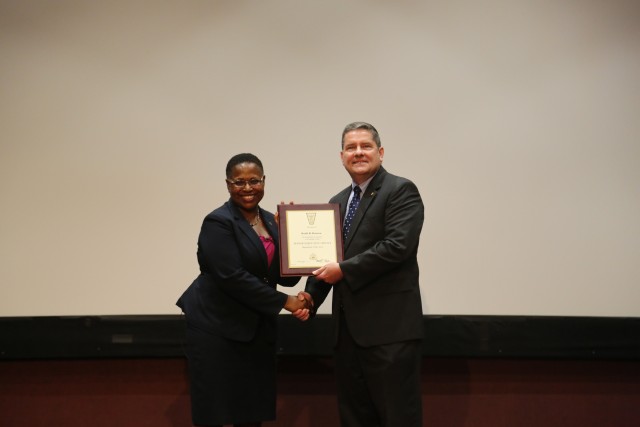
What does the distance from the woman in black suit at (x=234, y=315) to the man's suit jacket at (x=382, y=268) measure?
347mm

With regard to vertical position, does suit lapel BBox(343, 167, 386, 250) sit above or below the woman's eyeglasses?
below

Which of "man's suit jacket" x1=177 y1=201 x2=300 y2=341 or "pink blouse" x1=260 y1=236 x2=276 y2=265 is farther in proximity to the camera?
"pink blouse" x1=260 y1=236 x2=276 y2=265

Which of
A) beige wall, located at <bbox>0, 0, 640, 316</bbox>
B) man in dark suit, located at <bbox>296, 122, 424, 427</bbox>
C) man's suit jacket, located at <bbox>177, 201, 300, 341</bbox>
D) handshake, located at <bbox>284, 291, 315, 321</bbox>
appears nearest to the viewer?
man in dark suit, located at <bbox>296, 122, 424, 427</bbox>

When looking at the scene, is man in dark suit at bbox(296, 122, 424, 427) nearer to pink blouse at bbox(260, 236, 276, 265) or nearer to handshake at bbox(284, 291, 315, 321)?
handshake at bbox(284, 291, 315, 321)

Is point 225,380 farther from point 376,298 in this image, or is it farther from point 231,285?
point 376,298

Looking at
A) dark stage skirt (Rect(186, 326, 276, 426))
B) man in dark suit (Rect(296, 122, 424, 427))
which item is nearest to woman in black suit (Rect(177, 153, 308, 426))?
dark stage skirt (Rect(186, 326, 276, 426))

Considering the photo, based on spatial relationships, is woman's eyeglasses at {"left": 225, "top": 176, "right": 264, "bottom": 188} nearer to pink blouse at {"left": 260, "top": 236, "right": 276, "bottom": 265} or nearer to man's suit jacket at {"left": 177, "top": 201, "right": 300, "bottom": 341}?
man's suit jacket at {"left": 177, "top": 201, "right": 300, "bottom": 341}

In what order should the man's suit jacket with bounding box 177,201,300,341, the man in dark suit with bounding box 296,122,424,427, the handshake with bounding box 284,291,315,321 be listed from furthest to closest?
the handshake with bounding box 284,291,315,321
the man's suit jacket with bounding box 177,201,300,341
the man in dark suit with bounding box 296,122,424,427

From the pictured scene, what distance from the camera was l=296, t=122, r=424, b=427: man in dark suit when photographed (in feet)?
8.53

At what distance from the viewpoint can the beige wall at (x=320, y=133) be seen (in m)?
3.44

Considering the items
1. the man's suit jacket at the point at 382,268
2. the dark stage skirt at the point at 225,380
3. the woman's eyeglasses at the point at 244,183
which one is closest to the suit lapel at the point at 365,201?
the man's suit jacket at the point at 382,268

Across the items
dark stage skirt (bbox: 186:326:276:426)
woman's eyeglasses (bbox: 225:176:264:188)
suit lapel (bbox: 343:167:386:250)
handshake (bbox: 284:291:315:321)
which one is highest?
woman's eyeglasses (bbox: 225:176:264:188)

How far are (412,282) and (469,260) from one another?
0.86 m

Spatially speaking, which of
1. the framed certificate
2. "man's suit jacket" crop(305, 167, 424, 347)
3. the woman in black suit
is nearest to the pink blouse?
the woman in black suit
